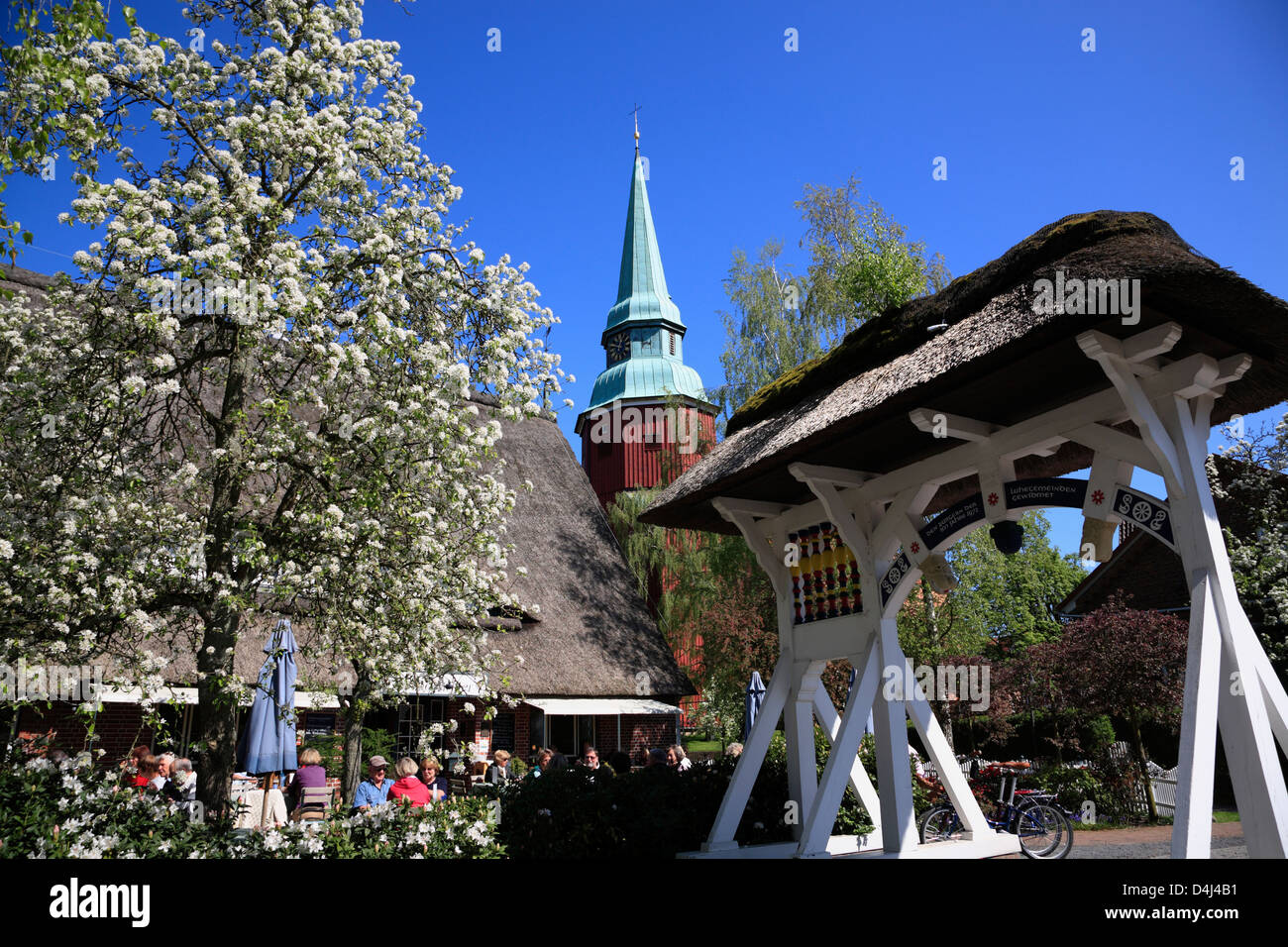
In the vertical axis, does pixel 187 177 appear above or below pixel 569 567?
above

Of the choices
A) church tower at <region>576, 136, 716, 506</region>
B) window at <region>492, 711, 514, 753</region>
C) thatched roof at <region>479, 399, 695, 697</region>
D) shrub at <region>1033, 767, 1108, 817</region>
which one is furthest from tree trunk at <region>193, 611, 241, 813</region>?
church tower at <region>576, 136, 716, 506</region>

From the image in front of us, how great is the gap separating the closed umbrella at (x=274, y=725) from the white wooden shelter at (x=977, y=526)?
171 inches

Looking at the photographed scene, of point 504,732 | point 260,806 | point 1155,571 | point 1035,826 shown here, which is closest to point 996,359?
point 1035,826

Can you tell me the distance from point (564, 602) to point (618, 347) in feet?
87.5

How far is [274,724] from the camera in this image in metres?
9.54

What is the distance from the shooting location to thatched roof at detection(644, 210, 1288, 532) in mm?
5551

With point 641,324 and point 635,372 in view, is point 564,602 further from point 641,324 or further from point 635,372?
point 641,324

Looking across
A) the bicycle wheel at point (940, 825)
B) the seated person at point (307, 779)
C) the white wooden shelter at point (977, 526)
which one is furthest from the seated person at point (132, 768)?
the bicycle wheel at point (940, 825)

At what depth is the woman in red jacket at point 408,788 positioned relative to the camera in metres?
8.65

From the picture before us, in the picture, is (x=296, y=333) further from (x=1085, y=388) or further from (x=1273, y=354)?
(x=1273, y=354)

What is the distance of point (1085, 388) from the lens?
22.7ft
